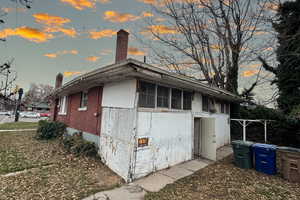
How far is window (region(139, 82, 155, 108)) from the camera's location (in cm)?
467

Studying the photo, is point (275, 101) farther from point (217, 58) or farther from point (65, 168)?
point (65, 168)

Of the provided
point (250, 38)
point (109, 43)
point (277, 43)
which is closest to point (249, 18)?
point (250, 38)

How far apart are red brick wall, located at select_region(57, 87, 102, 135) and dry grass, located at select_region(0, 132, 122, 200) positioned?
1.44m

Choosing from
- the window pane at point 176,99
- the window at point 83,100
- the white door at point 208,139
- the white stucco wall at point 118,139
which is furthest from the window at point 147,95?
the window at point 83,100

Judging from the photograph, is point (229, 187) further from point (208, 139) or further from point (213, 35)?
point (213, 35)

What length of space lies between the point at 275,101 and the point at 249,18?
274 inches

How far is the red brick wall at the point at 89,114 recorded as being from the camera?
20.9 feet

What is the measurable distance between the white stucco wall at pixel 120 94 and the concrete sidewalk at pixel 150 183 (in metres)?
2.28

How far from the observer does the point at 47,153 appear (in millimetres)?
6594

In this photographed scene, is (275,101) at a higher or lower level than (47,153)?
higher

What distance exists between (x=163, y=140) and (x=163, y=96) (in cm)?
161

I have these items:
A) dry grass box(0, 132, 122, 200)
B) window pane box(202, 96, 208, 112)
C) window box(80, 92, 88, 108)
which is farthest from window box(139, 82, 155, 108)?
window box(80, 92, 88, 108)

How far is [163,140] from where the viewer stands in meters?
5.12

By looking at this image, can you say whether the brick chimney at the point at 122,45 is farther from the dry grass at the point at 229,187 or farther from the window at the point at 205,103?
the dry grass at the point at 229,187
